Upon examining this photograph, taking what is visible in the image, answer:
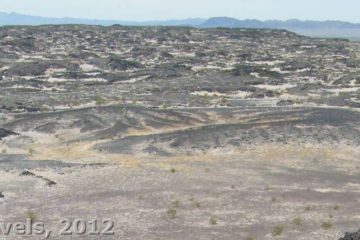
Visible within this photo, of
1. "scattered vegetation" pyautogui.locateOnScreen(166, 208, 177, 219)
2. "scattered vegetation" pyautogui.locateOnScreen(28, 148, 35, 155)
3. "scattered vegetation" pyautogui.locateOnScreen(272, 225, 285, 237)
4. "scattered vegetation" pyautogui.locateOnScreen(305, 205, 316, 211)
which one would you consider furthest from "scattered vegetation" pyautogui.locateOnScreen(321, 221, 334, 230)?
"scattered vegetation" pyautogui.locateOnScreen(28, 148, 35, 155)

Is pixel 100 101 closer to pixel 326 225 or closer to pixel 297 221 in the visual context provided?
pixel 297 221

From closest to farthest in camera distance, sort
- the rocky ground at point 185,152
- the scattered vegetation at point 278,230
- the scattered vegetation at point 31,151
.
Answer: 1. the scattered vegetation at point 278,230
2. the rocky ground at point 185,152
3. the scattered vegetation at point 31,151

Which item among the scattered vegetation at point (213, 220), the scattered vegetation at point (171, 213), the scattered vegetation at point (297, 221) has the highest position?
the scattered vegetation at point (297, 221)

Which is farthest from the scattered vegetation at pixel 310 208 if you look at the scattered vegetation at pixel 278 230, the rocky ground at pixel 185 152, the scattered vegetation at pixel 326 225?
the scattered vegetation at pixel 278 230

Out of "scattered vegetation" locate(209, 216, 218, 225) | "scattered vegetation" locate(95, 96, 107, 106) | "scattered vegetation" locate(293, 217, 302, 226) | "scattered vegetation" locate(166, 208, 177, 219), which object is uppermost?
"scattered vegetation" locate(293, 217, 302, 226)

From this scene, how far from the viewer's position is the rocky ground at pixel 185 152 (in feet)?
95.1

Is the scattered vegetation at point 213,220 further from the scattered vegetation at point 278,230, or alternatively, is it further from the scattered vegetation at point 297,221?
the scattered vegetation at point 297,221

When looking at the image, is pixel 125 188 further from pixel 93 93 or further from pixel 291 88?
pixel 291 88

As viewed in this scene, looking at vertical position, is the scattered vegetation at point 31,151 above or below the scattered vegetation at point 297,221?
below

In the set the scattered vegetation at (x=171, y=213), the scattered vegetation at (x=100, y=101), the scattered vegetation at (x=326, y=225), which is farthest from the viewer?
the scattered vegetation at (x=100, y=101)

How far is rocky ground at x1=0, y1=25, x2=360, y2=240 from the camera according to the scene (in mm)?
29000

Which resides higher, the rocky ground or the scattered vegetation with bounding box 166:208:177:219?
the scattered vegetation with bounding box 166:208:177:219

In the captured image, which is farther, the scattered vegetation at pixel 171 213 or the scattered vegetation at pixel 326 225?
A: the scattered vegetation at pixel 171 213

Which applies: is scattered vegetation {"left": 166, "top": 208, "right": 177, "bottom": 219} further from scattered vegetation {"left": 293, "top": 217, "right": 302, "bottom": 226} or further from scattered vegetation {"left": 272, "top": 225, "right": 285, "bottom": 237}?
scattered vegetation {"left": 293, "top": 217, "right": 302, "bottom": 226}
